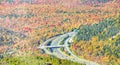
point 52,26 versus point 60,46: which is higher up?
point 52,26

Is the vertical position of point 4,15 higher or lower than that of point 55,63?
higher

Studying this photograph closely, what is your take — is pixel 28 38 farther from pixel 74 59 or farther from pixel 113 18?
pixel 113 18

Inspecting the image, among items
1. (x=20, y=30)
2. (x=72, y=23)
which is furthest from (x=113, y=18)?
(x=20, y=30)

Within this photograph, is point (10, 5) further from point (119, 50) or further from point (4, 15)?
point (119, 50)

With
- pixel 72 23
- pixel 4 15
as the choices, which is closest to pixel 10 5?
pixel 4 15

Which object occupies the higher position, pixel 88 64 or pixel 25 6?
pixel 25 6

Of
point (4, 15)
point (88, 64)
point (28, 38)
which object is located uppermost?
point (4, 15)
